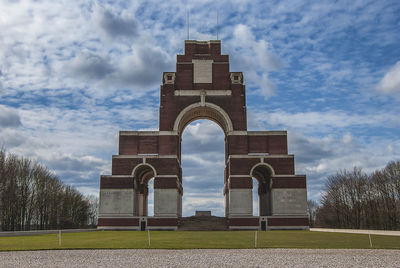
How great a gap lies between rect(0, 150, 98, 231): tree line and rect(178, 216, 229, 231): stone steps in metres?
22.3

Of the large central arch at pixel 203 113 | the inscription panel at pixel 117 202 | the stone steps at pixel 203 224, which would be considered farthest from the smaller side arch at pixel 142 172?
the stone steps at pixel 203 224

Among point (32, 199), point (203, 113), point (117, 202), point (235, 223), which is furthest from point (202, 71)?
point (32, 199)

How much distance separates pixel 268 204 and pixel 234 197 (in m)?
6.26

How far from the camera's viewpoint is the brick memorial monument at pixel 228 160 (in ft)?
167

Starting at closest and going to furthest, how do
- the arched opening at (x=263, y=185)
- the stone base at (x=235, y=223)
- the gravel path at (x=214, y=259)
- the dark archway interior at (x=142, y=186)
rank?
the gravel path at (x=214, y=259)
the stone base at (x=235, y=223)
the arched opening at (x=263, y=185)
the dark archway interior at (x=142, y=186)

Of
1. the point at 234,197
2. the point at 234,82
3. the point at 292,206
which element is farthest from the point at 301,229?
the point at 234,82

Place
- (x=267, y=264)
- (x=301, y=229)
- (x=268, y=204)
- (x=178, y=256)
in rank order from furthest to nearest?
(x=268, y=204) < (x=301, y=229) < (x=178, y=256) < (x=267, y=264)

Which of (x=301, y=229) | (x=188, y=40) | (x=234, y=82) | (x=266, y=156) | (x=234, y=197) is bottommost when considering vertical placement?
(x=301, y=229)

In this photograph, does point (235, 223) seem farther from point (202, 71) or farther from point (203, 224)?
point (202, 71)

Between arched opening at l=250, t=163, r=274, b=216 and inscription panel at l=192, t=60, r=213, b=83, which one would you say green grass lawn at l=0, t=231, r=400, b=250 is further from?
inscription panel at l=192, t=60, r=213, b=83

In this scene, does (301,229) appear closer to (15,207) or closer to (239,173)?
(239,173)

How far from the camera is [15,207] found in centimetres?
5481

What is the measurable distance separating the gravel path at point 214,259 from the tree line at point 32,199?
118ft

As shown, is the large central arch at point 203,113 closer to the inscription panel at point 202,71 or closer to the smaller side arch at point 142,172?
the inscription panel at point 202,71
